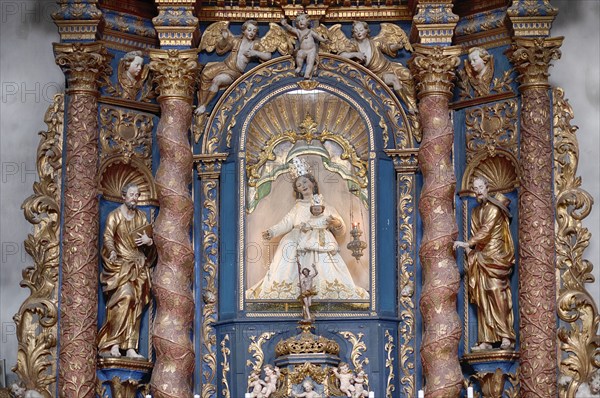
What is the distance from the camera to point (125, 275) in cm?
2164

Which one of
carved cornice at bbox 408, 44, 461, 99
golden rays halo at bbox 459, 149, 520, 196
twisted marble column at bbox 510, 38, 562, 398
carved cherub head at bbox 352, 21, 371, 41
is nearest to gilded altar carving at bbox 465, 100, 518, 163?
golden rays halo at bbox 459, 149, 520, 196

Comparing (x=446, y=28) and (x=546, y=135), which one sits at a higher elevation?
(x=446, y=28)

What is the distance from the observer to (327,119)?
2298 cm

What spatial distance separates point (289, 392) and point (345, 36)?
213 inches

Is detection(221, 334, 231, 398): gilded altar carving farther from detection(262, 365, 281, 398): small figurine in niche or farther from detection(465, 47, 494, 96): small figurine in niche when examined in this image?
detection(465, 47, 494, 96): small figurine in niche

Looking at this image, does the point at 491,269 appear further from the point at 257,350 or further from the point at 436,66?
the point at 257,350

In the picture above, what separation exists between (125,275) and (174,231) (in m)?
0.90

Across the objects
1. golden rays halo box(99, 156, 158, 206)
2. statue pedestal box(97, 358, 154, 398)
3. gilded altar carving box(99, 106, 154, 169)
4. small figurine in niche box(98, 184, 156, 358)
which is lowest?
statue pedestal box(97, 358, 154, 398)

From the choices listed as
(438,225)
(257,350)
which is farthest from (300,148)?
(257,350)

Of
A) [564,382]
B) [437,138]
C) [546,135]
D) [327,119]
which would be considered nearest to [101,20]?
[327,119]

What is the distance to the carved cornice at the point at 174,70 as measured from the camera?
72.7ft

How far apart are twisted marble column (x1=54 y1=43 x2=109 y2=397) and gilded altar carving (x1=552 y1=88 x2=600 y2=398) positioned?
630 cm

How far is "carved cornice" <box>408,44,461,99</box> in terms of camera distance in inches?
869

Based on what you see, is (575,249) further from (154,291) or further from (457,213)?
(154,291)
